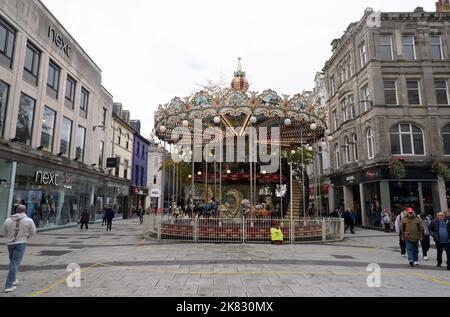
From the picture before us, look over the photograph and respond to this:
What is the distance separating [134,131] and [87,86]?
14.4 meters

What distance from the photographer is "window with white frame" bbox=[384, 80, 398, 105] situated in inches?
1008

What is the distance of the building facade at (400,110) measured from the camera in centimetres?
2392

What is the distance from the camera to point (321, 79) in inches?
1527

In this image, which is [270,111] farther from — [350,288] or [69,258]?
[69,258]

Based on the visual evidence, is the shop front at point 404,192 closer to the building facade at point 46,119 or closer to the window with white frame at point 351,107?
the window with white frame at point 351,107

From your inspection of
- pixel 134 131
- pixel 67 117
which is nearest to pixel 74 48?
pixel 67 117

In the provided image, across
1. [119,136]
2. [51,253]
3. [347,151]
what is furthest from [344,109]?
[51,253]

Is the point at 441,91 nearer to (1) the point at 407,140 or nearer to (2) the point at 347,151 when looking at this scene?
(1) the point at 407,140

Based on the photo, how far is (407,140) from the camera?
81.5 feet

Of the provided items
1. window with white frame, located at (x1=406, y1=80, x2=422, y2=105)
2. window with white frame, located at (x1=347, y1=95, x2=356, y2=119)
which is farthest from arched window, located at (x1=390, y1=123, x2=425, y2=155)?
window with white frame, located at (x1=347, y1=95, x2=356, y2=119)

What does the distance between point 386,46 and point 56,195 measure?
29.1 meters

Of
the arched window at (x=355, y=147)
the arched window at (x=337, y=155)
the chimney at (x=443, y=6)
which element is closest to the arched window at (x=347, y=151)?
the arched window at (x=355, y=147)

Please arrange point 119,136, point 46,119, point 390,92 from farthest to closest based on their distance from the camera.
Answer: point 119,136
point 390,92
point 46,119

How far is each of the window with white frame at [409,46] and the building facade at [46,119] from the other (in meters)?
27.5
